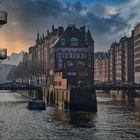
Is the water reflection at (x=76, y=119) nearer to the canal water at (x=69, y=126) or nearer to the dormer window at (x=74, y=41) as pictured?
the canal water at (x=69, y=126)

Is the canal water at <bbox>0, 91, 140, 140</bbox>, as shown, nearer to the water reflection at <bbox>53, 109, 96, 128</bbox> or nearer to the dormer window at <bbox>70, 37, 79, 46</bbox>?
the water reflection at <bbox>53, 109, 96, 128</bbox>

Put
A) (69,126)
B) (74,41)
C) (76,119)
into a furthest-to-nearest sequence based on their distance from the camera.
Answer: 1. (74,41)
2. (76,119)
3. (69,126)

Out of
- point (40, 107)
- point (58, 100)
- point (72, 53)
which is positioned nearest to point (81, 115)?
point (40, 107)

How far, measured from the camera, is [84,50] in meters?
198

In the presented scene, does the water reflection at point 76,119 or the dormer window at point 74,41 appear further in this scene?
the dormer window at point 74,41

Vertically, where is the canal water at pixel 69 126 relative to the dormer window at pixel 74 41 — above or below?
below

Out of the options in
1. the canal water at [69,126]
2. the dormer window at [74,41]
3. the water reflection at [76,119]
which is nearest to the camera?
the canal water at [69,126]

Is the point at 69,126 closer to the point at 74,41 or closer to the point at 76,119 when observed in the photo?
the point at 76,119

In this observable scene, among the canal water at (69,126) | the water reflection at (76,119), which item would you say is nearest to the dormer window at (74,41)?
the canal water at (69,126)

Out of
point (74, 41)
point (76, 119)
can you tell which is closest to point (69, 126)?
point (76, 119)

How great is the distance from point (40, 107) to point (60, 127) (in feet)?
134

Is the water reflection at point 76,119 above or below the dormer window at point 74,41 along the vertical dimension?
below

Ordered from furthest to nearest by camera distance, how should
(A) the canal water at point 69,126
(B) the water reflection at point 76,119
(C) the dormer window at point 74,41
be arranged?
(C) the dormer window at point 74,41, (B) the water reflection at point 76,119, (A) the canal water at point 69,126

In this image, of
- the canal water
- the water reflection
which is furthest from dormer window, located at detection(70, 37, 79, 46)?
the water reflection
